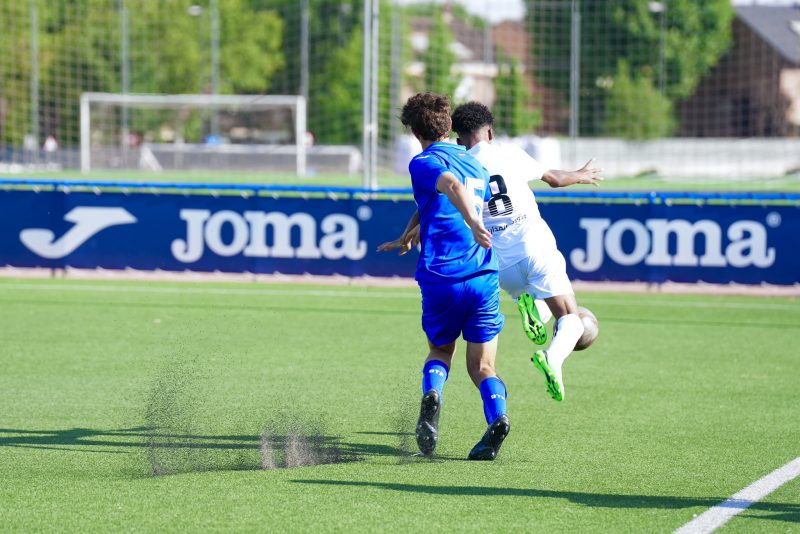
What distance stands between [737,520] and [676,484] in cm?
73

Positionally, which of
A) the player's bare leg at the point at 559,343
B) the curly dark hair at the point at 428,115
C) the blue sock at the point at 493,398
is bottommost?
the blue sock at the point at 493,398

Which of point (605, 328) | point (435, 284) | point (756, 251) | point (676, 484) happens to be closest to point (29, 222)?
point (605, 328)

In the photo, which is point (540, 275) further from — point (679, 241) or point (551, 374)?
point (679, 241)

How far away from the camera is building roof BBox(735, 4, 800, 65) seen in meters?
38.6

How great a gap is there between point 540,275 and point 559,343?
529 millimetres

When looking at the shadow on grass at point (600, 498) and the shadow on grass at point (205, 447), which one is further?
the shadow on grass at point (205, 447)

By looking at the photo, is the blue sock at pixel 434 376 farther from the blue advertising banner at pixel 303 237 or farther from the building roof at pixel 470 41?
the building roof at pixel 470 41

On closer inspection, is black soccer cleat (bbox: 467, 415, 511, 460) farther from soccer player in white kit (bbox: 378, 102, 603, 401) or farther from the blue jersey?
the blue jersey

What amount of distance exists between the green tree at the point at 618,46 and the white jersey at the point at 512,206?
28305 millimetres

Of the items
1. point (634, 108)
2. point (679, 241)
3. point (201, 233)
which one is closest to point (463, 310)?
point (679, 241)

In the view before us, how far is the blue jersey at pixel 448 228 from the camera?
6.36 metres

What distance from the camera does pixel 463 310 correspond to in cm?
646

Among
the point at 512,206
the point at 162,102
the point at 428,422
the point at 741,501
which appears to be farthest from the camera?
the point at 162,102

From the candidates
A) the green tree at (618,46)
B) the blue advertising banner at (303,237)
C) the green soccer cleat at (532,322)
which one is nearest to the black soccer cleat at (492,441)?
the green soccer cleat at (532,322)
